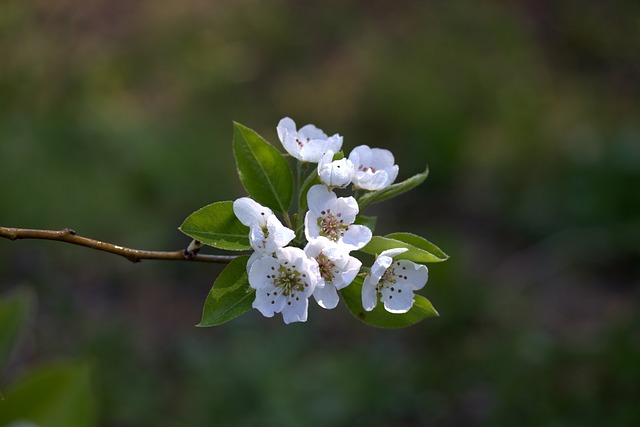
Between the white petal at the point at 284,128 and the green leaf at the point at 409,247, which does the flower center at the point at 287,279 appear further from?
the white petal at the point at 284,128

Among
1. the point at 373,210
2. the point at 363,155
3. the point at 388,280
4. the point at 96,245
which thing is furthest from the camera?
the point at 373,210

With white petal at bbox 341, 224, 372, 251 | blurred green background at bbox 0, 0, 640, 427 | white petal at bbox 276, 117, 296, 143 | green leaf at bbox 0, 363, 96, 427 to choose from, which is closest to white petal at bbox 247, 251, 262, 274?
white petal at bbox 341, 224, 372, 251

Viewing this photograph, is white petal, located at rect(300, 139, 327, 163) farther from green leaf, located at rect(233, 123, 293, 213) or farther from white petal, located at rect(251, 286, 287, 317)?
white petal, located at rect(251, 286, 287, 317)

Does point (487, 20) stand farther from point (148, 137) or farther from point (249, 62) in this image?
point (148, 137)

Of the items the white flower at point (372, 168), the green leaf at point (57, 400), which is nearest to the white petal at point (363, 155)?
the white flower at point (372, 168)

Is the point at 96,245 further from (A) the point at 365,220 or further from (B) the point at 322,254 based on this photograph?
(A) the point at 365,220

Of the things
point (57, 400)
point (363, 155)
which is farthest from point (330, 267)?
point (57, 400)
